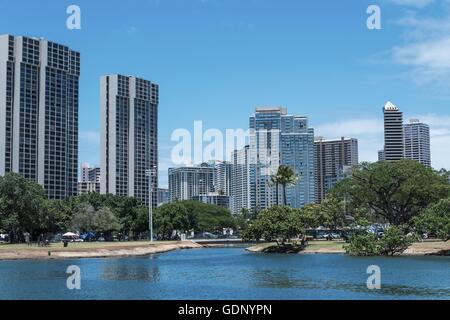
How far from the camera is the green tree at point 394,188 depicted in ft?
337

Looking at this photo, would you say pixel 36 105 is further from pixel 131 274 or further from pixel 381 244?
pixel 131 274

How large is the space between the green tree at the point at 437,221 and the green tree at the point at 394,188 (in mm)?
15810

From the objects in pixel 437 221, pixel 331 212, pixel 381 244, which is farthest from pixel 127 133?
pixel 437 221

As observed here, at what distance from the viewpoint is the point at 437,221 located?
3258 inches

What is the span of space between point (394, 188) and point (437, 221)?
23.8m

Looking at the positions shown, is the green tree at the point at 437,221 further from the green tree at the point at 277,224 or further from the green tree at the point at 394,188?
the green tree at the point at 277,224

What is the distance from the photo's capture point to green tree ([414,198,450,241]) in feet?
269

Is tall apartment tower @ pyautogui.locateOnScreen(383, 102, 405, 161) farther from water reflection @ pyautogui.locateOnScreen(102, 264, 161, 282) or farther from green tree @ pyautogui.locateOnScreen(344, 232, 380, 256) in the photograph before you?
water reflection @ pyautogui.locateOnScreen(102, 264, 161, 282)

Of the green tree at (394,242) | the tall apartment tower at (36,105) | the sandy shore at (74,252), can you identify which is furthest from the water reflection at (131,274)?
the tall apartment tower at (36,105)

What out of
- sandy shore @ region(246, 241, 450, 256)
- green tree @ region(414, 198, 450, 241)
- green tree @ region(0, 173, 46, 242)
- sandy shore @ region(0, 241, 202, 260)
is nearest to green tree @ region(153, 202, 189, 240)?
sandy shore @ region(0, 241, 202, 260)

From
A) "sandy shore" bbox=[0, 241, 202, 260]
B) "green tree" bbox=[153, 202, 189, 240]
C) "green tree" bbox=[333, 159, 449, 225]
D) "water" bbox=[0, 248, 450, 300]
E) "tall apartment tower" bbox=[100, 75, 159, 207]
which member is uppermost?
"tall apartment tower" bbox=[100, 75, 159, 207]

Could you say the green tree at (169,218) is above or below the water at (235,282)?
above

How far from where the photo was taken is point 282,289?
1693 inches

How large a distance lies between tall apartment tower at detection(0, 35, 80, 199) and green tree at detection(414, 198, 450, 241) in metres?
94.8
